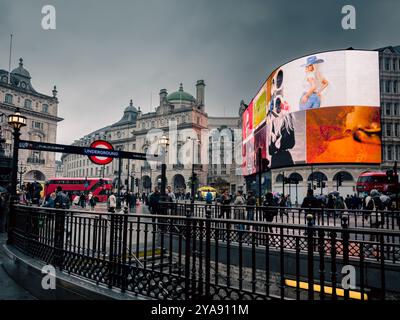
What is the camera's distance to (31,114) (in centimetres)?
5819

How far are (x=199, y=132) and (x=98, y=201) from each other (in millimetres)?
37396

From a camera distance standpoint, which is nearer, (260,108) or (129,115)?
(260,108)

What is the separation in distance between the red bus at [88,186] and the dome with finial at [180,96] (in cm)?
4250

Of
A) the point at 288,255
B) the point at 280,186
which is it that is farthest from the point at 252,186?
the point at 288,255

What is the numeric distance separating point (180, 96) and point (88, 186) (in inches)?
1775

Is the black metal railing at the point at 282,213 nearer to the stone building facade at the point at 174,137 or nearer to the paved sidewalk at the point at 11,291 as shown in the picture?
the paved sidewalk at the point at 11,291

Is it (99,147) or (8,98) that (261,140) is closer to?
(99,147)

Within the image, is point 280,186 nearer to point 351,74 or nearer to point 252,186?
point 252,186

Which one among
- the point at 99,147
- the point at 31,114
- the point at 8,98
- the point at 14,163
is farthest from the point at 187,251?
the point at 31,114

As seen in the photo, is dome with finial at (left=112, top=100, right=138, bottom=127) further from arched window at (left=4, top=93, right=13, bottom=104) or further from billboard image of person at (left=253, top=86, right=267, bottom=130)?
billboard image of person at (left=253, top=86, right=267, bottom=130)

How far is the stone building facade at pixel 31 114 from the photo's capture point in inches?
2170

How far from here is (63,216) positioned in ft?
17.3

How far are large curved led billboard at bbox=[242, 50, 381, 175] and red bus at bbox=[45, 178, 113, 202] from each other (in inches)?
949

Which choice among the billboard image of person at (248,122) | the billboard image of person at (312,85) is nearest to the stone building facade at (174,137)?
the billboard image of person at (248,122)
